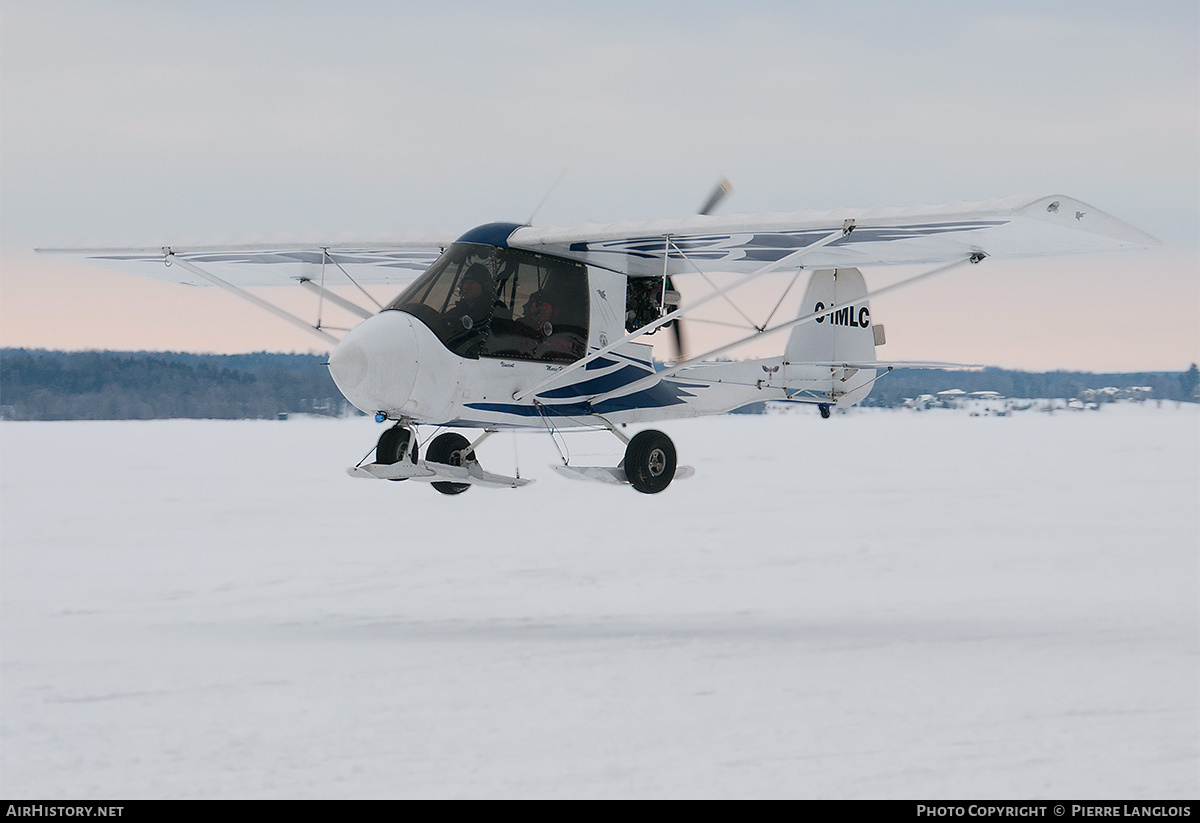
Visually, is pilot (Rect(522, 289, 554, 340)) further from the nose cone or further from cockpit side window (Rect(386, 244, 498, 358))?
the nose cone

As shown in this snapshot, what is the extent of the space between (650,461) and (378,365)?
3635mm

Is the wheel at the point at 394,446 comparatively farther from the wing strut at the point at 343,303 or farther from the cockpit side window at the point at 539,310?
the wing strut at the point at 343,303

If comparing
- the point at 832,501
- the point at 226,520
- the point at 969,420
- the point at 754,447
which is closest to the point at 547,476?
the point at 832,501

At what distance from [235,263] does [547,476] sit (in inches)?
855

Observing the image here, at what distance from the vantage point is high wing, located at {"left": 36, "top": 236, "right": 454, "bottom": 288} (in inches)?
553

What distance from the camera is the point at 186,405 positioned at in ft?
271

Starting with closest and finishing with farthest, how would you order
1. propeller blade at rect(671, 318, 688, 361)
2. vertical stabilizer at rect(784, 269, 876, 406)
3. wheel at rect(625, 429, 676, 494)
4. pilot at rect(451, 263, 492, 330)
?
pilot at rect(451, 263, 492, 330) → wheel at rect(625, 429, 676, 494) → propeller blade at rect(671, 318, 688, 361) → vertical stabilizer at rect(784, 269, 876, 406)

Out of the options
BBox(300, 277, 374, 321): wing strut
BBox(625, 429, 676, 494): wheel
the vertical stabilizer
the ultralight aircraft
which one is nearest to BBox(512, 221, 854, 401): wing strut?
the ultralight aircraft

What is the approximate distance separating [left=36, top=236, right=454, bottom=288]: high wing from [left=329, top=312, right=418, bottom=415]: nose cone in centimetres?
287

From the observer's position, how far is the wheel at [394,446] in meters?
11.5

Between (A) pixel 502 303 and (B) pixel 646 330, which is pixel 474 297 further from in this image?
(B) pixel 646 330

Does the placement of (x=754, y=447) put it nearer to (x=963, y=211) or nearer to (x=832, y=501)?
(x=832, y=501)

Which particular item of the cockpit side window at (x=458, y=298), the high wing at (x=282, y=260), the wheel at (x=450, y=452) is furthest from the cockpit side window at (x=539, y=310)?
the high wing at (x=282, y=260)

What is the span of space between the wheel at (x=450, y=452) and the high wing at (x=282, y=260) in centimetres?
233
